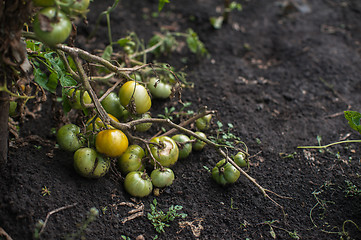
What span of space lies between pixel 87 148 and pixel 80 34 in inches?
81.2

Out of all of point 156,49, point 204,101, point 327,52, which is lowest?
point 327,52

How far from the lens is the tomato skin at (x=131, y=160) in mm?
2102

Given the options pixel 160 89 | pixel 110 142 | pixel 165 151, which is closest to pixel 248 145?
pixel 165 151

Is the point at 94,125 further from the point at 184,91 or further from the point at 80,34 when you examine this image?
the point at 80,34

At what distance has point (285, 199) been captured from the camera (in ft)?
7.17

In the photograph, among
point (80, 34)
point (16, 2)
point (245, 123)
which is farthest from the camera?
point (80, 34)

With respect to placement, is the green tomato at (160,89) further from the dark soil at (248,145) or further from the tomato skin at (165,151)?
the tomato skin at (165,151)

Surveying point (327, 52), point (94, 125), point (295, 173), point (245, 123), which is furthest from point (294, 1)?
point (94, 125)

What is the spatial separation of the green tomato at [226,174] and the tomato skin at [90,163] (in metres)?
0.71

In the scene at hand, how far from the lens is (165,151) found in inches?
85.0

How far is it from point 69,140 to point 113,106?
369 millimetres

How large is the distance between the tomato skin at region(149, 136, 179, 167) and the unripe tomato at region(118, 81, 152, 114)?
26 centimetres

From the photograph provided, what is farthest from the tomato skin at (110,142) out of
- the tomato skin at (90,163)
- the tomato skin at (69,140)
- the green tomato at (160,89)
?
the green tomato at (160,89)

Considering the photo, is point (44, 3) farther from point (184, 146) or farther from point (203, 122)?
point (203, 122)
